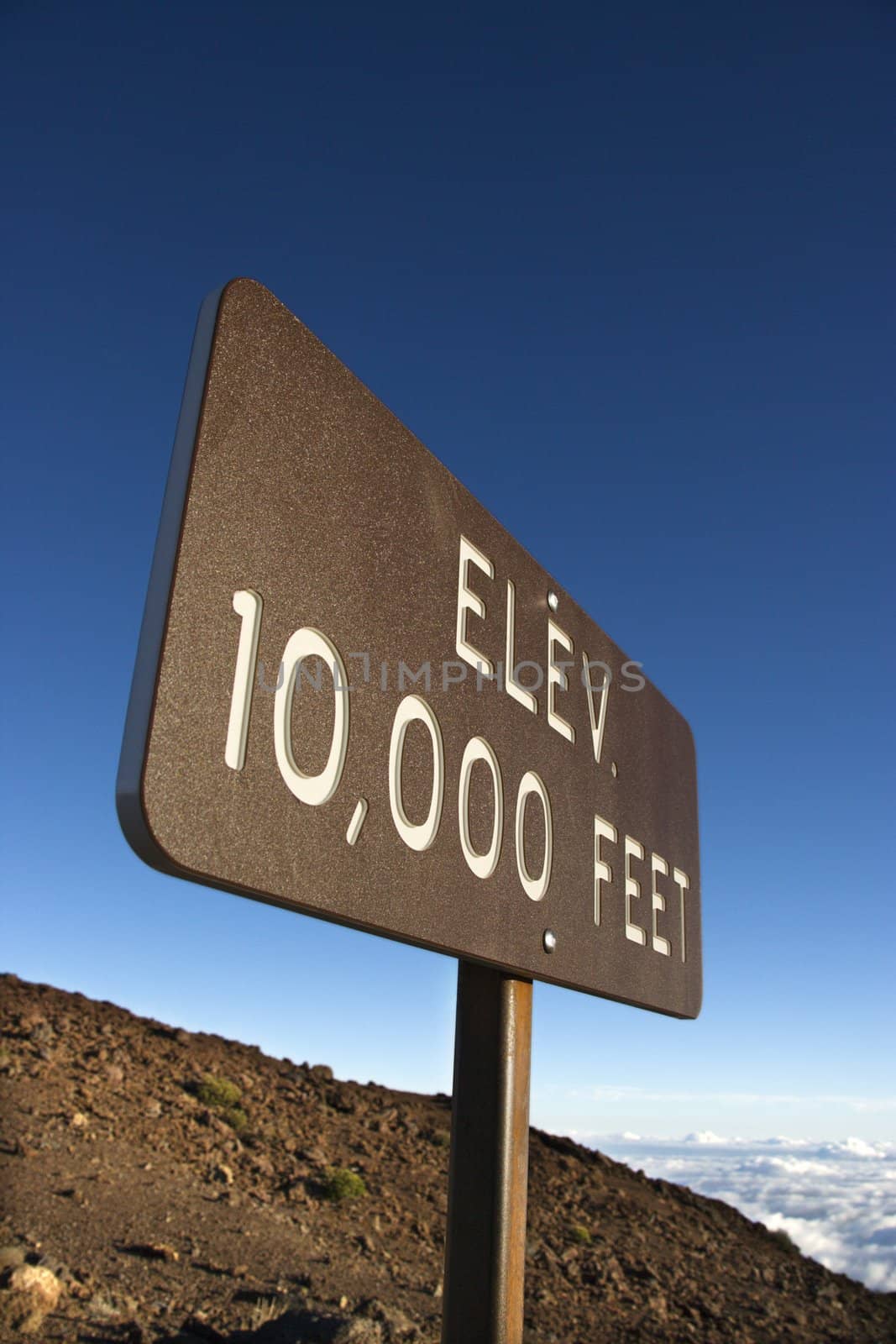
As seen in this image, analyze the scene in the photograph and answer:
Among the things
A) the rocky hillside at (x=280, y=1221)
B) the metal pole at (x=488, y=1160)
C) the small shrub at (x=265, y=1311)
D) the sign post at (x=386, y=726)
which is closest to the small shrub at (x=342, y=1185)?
the rocky hillside at (x=280, y=1221)

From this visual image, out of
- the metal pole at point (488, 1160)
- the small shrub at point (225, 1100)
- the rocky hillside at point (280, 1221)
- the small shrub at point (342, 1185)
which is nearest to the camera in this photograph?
the metal pole at point (488, 1160)

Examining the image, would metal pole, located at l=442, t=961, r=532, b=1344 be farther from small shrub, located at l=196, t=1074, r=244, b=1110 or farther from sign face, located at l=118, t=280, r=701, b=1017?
small shrub, located at l=196, t=1074, r=244, b=1110

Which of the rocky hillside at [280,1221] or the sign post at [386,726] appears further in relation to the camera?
the rocky hillside at [280,1221]

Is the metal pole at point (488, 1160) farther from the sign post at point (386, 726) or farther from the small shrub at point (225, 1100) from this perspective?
the small shrub at point (225, 1100)

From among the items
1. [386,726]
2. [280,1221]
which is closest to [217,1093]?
[280,1221]

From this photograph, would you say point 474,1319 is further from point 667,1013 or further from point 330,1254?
point 330,1254

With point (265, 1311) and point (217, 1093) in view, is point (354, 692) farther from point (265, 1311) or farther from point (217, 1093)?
point (217, 1093)

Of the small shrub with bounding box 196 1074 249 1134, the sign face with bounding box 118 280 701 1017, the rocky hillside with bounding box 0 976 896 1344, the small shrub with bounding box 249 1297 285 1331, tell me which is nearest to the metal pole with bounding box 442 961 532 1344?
the sign face with bounding box 118 280 701 1017
